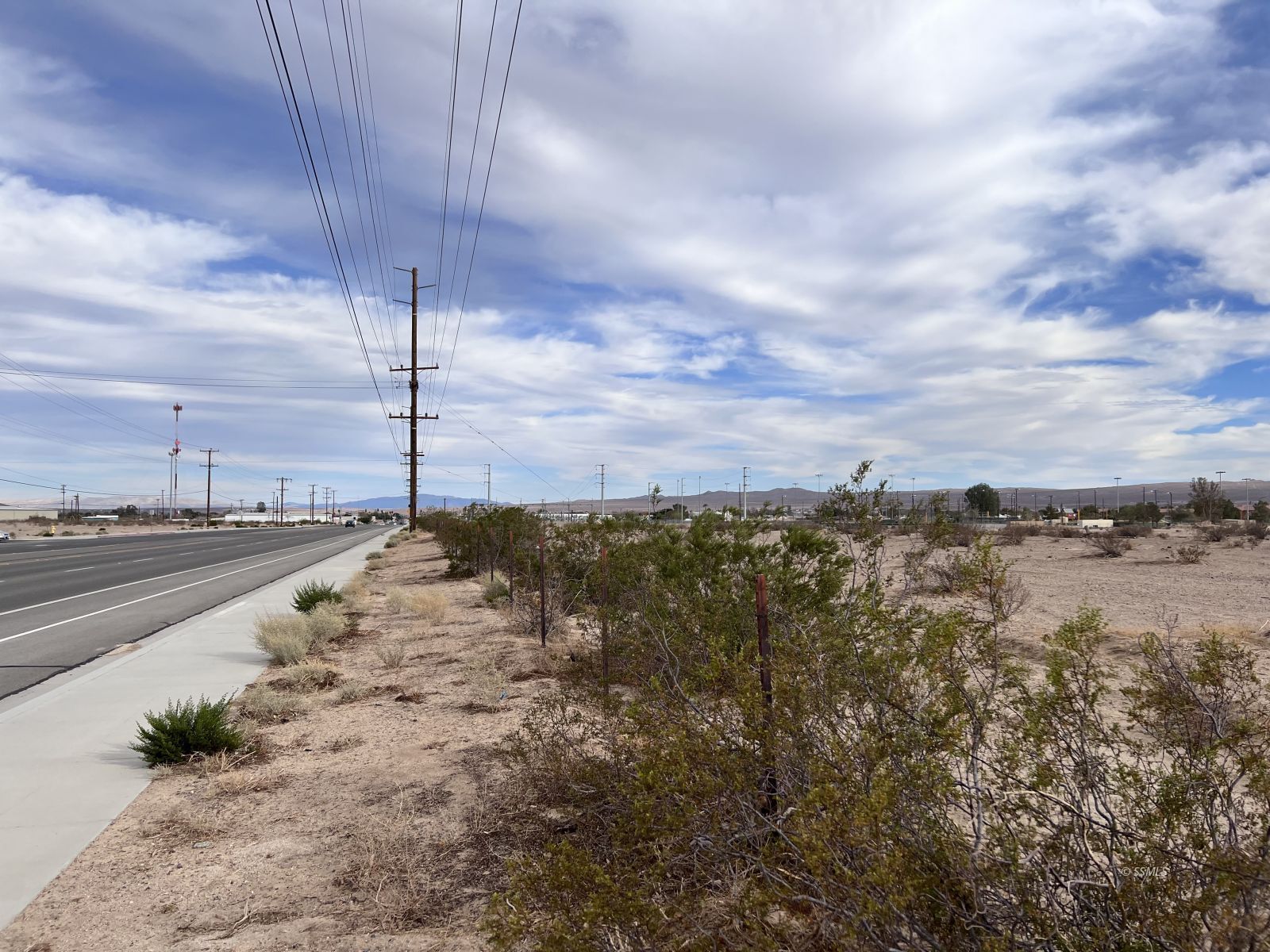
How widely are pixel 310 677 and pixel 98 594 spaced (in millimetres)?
13917

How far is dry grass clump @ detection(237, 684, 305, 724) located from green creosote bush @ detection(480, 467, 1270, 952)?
4.39 metres

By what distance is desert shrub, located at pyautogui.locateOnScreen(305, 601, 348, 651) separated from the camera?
43.4 feet

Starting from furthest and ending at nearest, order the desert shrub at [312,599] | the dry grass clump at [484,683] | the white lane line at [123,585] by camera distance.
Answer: the white lane line at [123,585] < the desert shrub at [312,599] < the dry grass clump at [484,683]

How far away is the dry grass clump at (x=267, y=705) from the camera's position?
28.4 feet

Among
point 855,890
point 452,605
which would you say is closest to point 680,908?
point 855,890

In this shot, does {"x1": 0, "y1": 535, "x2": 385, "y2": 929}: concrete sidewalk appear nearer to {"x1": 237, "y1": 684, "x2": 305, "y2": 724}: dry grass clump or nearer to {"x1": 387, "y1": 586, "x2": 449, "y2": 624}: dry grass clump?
{"x1": 237, "y1": 684, "x2": 305, "y2": 724}: dry grass clump

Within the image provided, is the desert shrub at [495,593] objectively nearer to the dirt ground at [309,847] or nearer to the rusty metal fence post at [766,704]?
the dirt ground at [309,847]

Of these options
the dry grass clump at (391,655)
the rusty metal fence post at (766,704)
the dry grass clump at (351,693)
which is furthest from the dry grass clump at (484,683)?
the rusty metal fence post at (766,704)

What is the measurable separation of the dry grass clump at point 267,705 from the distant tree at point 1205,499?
65541 millimetres

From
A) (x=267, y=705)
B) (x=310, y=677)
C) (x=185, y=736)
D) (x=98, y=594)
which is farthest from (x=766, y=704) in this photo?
(x=98, y=594)

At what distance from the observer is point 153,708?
8.81 m

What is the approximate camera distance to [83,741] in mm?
7695

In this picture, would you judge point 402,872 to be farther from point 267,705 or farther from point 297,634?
point 297,634

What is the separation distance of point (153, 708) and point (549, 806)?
5.51 metres
